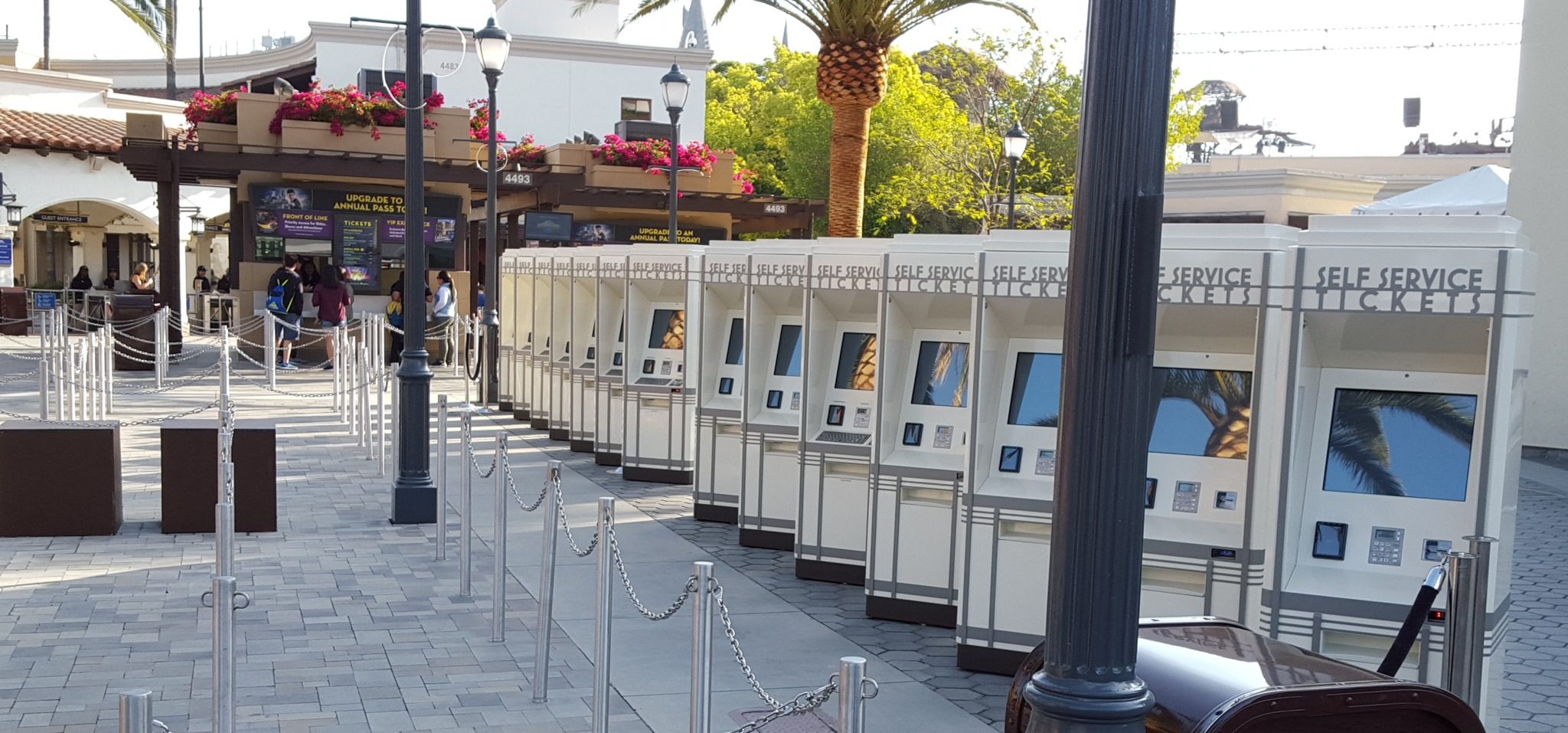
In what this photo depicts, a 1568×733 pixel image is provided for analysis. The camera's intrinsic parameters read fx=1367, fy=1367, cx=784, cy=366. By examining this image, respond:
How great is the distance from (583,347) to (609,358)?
1.14m

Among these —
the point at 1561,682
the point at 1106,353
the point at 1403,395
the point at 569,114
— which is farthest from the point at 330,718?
the point at 569,114

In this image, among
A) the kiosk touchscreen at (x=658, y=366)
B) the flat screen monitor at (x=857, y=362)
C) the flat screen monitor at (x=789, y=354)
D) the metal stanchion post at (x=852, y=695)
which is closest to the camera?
the metal stanchion post at (x=852, y=695)

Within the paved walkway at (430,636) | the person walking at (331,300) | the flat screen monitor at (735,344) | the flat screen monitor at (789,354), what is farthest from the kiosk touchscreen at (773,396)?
the person walking at (331,300)

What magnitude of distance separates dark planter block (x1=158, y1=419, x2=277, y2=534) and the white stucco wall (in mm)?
14995

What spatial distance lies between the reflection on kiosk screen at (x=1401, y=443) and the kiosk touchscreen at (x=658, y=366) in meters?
7.78

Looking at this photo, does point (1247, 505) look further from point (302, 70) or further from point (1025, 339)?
point (302, 70)

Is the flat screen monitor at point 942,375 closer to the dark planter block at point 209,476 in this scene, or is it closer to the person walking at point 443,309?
the dark planter block at point 209,476

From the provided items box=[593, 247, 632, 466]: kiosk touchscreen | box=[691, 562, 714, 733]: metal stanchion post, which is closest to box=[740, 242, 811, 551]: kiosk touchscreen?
box=[593, 247, 632, 466]: kiosk touchscreen

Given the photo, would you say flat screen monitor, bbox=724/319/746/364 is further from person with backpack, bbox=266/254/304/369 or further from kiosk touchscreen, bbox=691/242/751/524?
person with backpack, bbox=266/254/304/369

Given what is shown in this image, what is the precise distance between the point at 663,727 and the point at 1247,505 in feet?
9.99

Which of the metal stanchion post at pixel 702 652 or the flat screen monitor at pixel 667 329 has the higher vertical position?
the flat screen monitor at pixel 667 329

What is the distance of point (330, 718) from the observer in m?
6.59

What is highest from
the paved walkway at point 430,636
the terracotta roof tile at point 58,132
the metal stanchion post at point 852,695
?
the terracotta roof tile at point 58,132

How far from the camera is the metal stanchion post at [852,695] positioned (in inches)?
152
